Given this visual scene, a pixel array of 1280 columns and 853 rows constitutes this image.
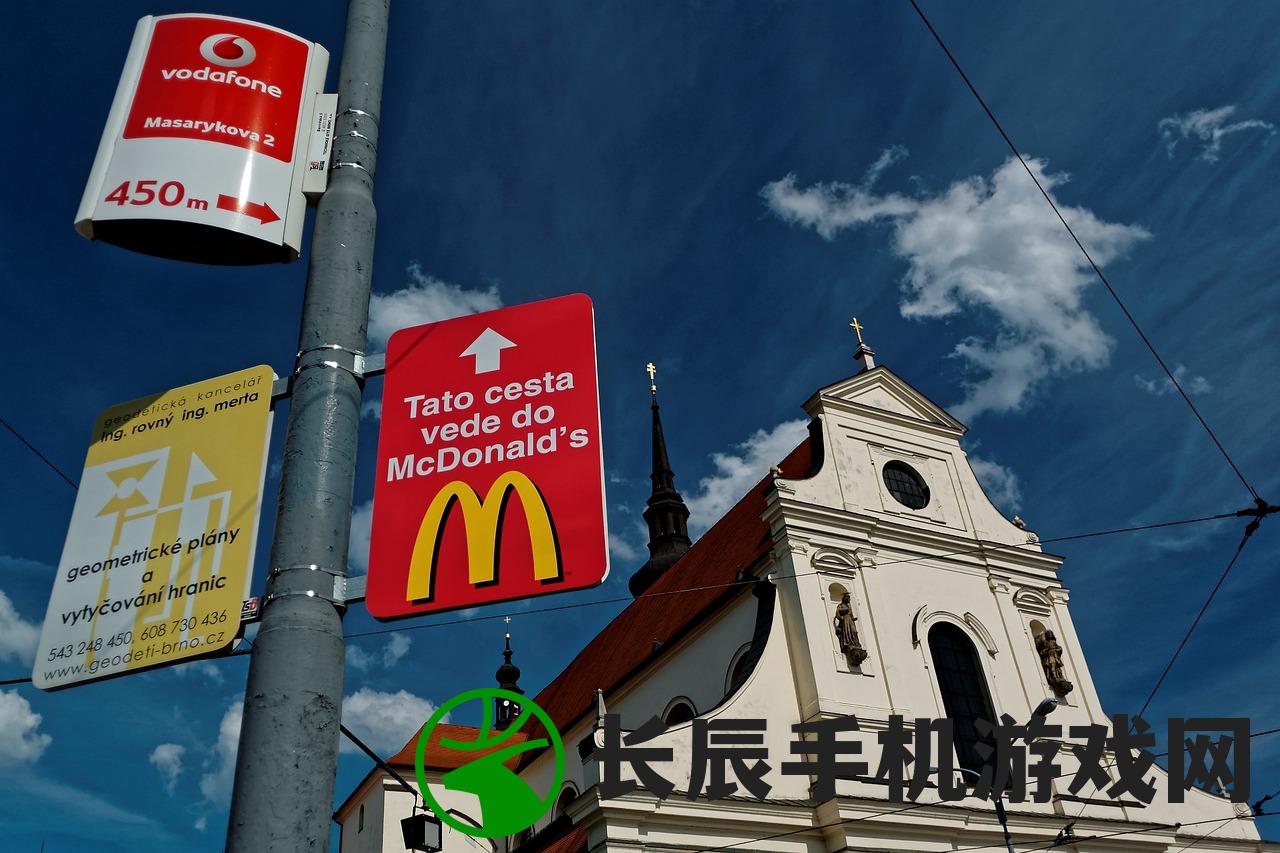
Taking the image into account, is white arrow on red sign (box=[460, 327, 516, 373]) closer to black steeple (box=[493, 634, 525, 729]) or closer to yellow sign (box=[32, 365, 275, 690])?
yellow sign (box=[32, 365, 275, 690])

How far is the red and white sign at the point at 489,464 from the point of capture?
128 inches

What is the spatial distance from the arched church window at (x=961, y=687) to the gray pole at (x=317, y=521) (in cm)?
1651

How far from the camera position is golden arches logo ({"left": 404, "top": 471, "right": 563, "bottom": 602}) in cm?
324

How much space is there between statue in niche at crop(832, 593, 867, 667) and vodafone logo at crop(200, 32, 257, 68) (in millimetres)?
15253

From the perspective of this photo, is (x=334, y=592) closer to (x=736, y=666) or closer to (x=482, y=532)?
(x=482, y=532)

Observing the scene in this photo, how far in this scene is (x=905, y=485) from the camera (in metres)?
21.3

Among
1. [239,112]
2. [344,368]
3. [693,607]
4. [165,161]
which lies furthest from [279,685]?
[693,607]

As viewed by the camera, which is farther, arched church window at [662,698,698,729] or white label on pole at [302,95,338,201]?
arched church window at [662,698,698,729]

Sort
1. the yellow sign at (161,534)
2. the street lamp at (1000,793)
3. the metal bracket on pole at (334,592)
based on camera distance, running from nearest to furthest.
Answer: the metal bracket on pole at (334,592), the yellow sign at (161,534), the street lamp at (1000,793)

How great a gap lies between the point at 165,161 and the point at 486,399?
147cm

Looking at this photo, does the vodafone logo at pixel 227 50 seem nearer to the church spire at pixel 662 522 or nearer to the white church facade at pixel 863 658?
the white church facade at pixel 863 658

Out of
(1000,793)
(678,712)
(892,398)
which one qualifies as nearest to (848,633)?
(1000,793)

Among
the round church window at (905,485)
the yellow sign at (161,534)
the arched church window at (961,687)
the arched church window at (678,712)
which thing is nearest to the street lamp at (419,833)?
the arched church window at (678,712)

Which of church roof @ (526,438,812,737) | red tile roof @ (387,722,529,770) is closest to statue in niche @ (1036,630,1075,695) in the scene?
church roof @ (526,438,812,737)
